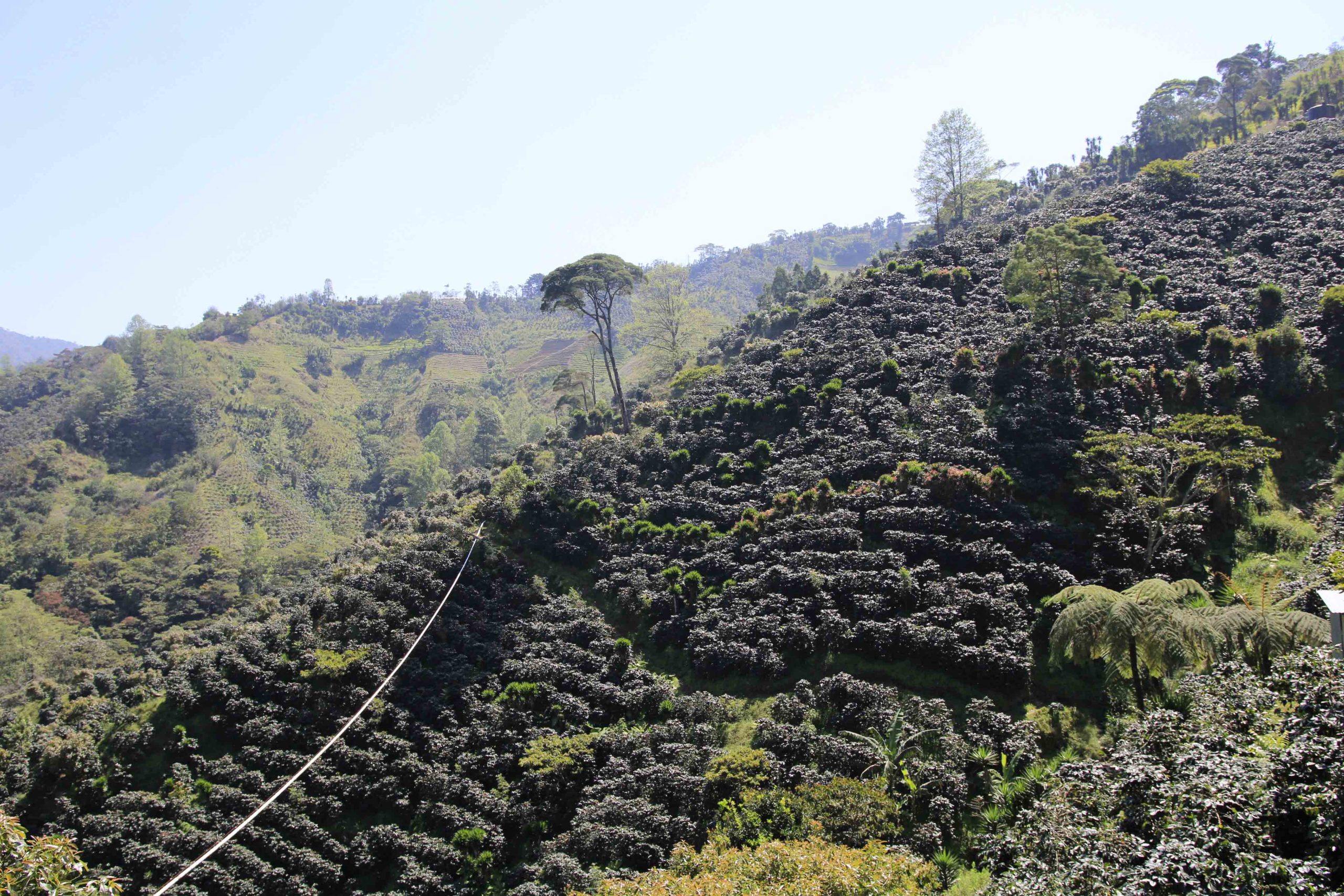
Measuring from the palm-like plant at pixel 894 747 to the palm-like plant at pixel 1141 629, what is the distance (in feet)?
11.3

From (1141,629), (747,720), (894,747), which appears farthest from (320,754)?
(1141,629)

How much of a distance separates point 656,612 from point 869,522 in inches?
271

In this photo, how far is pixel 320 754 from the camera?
1703 centimetres

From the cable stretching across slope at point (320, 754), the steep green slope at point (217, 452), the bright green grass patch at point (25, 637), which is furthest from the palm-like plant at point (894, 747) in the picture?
the steep green slope at point (217, 452)

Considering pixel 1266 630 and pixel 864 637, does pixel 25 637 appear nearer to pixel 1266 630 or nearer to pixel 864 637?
pixel 864 637

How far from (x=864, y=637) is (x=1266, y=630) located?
783 centimetres

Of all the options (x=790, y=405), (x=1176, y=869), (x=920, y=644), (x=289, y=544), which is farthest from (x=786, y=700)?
(x=289, y=544)

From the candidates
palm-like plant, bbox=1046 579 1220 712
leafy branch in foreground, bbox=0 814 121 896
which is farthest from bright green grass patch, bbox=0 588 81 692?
palm-like plant, bbox=1046 579 1220 712

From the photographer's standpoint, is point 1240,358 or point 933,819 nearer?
point 933,819

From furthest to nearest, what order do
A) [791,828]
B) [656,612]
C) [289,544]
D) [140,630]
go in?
[289,544] → [140,630] → [656,612] → [791,828]

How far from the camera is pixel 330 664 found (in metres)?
19.1

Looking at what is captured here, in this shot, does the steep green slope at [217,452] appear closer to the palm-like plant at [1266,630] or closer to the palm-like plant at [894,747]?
the palm-like plant at [894,747]

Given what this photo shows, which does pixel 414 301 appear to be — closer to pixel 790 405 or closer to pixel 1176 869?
pixel 790 405

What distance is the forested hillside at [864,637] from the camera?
1091 cm
